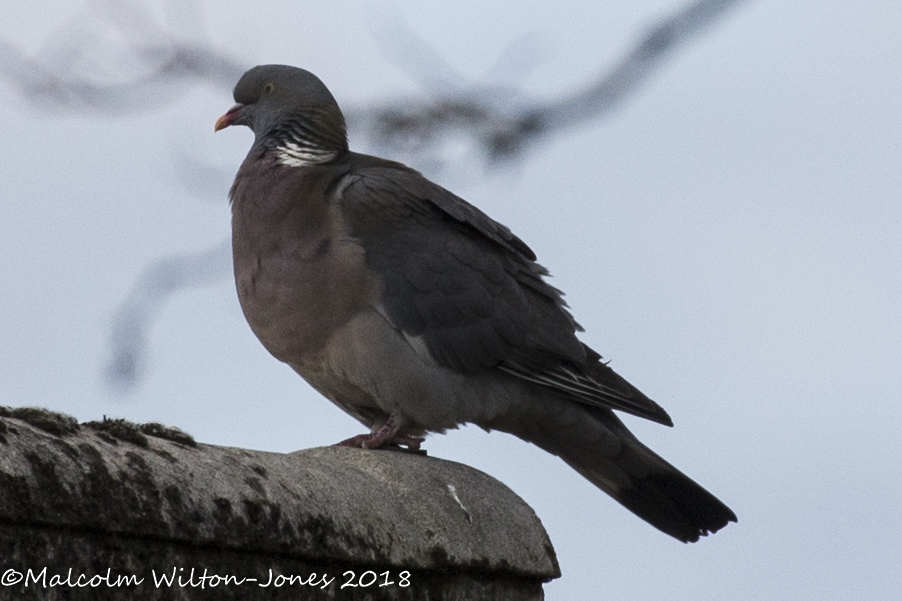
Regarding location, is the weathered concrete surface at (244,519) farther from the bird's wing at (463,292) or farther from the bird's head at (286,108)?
the bird's head at (286,108)

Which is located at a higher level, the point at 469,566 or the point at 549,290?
the point at 549,290

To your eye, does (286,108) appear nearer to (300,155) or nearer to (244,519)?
(300,155)

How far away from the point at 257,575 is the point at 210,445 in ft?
1.33

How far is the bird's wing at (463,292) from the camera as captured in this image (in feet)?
16.1

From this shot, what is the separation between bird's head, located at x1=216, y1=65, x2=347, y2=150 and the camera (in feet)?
18.2

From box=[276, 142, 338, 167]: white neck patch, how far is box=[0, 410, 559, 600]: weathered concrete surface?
6.14ft

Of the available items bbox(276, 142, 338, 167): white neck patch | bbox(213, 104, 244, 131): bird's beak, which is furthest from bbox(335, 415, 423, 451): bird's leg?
bbox(213, 104, 244, 131): bird's beak

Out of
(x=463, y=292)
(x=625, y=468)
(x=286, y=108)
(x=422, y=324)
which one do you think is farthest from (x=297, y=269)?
(x=625, y=468)

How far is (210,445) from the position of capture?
311cm

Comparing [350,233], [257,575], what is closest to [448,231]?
[350,233]

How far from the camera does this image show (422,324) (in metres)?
4.89

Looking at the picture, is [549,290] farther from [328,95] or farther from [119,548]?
[119,548]

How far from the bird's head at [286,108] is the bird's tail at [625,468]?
1.48 meters

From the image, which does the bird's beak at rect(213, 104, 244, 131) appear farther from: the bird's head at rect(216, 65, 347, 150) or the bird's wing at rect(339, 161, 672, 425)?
the bird's wing at rect(339, 161, 672, 425)
